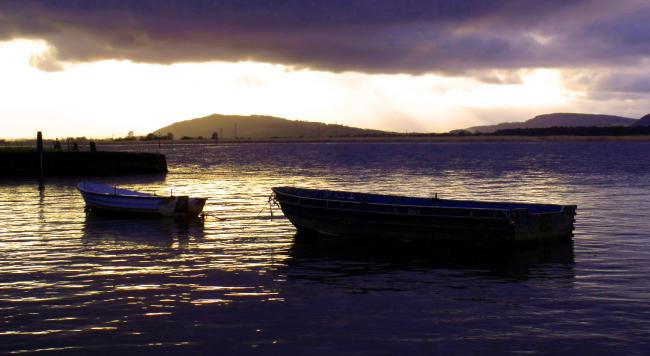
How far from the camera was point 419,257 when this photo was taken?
2186cm

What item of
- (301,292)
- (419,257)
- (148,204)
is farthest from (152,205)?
(301,292)

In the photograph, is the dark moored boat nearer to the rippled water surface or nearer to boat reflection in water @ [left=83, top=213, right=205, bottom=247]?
the rippled water surface

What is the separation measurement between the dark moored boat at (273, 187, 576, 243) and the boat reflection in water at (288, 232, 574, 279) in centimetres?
33

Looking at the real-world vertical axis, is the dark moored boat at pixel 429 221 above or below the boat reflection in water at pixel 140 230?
above

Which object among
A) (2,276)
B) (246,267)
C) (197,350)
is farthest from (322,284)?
(2,276)

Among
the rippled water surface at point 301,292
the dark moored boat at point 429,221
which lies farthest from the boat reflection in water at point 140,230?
the dark moored boat at point 429,221

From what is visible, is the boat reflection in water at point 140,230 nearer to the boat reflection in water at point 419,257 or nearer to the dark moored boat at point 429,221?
the dark moored boat at point 429,221

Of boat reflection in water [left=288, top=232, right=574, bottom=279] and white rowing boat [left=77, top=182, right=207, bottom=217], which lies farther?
white rowing boat [left=77, top=182, right=207, bottom=217]

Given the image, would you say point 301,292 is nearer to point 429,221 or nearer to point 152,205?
point 429,221

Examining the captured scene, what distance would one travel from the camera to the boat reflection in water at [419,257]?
19984 millimetres

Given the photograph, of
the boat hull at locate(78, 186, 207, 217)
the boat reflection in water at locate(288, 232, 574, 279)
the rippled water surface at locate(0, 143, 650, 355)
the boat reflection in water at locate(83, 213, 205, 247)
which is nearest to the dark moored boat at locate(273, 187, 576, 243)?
the boat reflection in water at locate(288, 232, 574, 279)

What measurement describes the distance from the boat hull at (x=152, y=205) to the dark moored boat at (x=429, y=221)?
7160 millimetres

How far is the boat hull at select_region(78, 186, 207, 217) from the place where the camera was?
31422 mm

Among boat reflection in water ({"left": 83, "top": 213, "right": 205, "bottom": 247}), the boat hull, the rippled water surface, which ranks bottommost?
the rippled water surface
